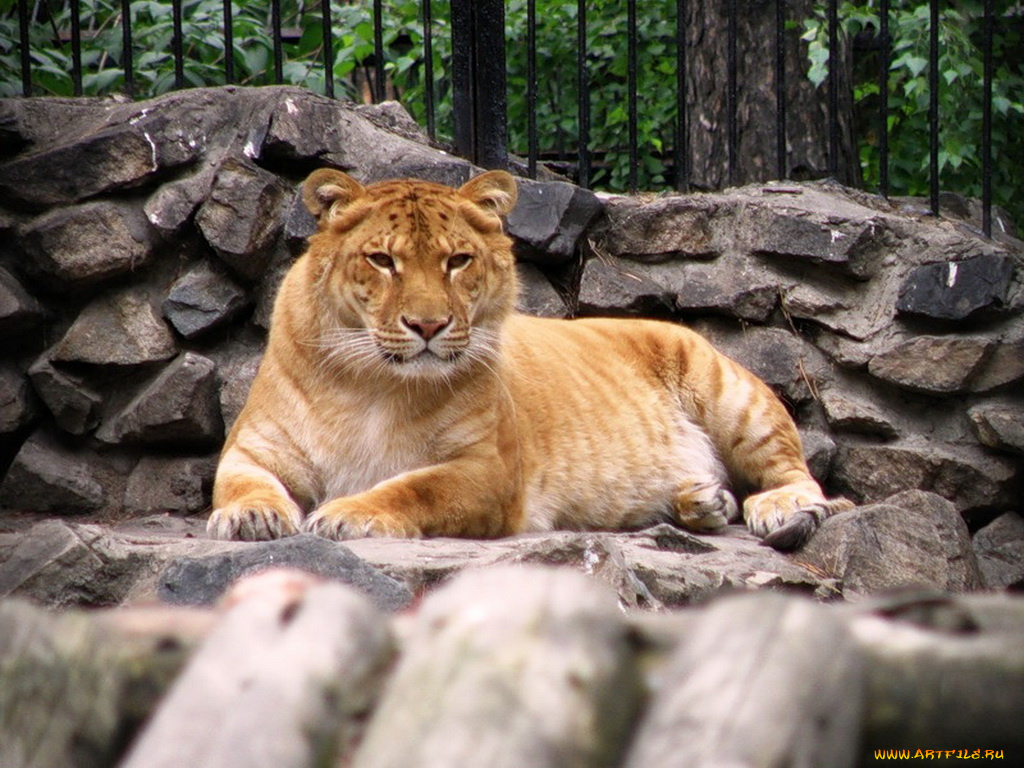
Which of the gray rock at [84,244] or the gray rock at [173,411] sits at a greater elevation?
the gray rock at [84,244]

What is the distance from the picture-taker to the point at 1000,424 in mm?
5555

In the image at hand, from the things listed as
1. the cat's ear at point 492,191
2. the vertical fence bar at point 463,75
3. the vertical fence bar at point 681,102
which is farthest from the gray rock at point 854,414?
the vertical fence bar at point 463,75

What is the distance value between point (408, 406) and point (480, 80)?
1955mm

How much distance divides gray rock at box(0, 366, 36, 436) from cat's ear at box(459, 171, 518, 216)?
194 centimetres

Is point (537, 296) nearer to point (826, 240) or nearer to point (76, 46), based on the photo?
point (826, 240)

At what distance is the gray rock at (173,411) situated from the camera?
5480mm

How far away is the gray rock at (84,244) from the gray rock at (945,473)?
10.2 feet

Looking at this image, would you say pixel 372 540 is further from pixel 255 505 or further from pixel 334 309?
pixel 334 309

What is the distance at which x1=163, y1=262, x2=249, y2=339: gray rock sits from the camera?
5.62m

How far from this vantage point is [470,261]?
481cm

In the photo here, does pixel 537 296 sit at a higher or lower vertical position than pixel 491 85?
lower

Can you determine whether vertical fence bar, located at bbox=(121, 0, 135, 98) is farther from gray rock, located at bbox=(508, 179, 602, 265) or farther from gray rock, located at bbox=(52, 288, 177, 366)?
gray rock, located at bbox=(508, 179, 602, 265)

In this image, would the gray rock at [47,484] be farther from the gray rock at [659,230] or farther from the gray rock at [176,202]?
the gray rock at [659,230]

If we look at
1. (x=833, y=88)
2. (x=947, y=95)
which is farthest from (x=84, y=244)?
(x=947, y=95)
